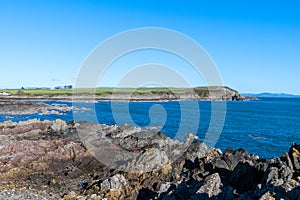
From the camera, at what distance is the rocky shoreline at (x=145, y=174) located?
1908cm

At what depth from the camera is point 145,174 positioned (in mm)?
27562

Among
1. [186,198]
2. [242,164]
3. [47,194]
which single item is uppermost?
[242,164]

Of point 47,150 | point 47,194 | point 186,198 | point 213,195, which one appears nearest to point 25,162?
point 47,150

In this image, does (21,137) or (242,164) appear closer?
(242,164)

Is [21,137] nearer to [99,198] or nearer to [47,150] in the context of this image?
[47,150]

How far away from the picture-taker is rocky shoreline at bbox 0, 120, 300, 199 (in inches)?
751

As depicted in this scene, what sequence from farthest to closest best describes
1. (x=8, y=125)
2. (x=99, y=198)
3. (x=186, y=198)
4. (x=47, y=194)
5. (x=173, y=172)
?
(x=8, y=125), (x=173, y=172), (x=47, y=194), (x=99, y=198), (x=186, y=198)

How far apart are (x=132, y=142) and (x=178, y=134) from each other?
1977 centimetres

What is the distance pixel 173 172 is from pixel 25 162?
53.9ft

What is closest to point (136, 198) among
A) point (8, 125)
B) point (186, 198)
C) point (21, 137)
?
point (186, 198)

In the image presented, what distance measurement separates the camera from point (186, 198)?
20.0 m

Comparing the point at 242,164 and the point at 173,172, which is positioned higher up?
the point at 242,164

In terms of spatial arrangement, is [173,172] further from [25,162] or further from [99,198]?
[25,162]

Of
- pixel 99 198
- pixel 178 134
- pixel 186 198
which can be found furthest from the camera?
pixel 178 134
